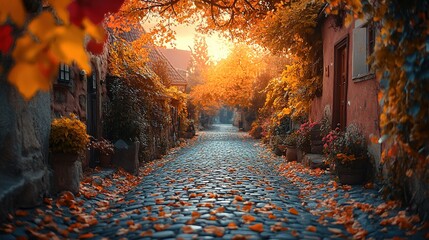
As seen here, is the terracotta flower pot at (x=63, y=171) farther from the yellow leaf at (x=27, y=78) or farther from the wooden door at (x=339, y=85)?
the wooden door at (x=339, y=85)

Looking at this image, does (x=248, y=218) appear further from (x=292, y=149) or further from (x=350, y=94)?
(x=292, y=149)

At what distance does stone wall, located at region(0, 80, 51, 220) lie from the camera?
440 centimetres

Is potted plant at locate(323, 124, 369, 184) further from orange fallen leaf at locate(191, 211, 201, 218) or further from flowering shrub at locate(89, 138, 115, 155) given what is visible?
flowering shrub at locate(89, 138, 115, 155)

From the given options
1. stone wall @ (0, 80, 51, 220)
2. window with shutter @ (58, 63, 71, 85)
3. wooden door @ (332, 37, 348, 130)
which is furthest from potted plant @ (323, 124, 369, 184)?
window with shutter @ (58, 63, 71, 85)

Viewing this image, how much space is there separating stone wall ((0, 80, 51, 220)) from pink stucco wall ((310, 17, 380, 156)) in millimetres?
4848

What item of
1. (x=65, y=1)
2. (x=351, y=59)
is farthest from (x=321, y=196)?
(x=65, y=1)

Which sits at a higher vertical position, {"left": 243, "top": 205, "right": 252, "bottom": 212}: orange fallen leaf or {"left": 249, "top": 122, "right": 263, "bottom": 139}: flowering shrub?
{"left": 249, "top": 122, "right": 263, "bottom": 139}: flowering shrub

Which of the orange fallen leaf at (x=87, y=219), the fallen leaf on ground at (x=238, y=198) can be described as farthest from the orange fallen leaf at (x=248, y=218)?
the orange fallen leaf at (x=87, y=219)

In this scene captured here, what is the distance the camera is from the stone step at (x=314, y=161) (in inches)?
328

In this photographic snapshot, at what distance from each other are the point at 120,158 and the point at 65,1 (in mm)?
7121

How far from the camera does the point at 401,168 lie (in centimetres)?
461

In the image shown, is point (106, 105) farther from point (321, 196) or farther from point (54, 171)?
point (321, 196)

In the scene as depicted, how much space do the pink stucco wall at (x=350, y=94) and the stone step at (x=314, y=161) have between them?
99 centimetres

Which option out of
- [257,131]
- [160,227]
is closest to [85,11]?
[160,227]
